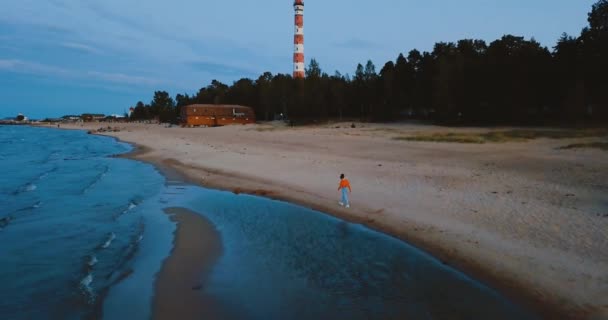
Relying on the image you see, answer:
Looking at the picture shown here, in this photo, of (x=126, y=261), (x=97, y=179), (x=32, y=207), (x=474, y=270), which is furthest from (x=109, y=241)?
(x=97, y=179)

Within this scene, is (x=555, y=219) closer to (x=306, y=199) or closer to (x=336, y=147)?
(x=306, y=199)

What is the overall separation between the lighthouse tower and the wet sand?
250 ft

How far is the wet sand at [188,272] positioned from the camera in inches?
338

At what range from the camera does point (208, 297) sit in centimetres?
925

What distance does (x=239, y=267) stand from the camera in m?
11.3

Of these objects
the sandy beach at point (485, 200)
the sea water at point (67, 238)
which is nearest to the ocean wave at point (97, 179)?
the sea water at point (67, 238)

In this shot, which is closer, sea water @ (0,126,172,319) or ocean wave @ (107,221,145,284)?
sea water @ (0,126,172,319)

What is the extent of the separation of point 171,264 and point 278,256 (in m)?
2.68

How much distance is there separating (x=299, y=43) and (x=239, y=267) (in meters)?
82.9

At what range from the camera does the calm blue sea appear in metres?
8.72

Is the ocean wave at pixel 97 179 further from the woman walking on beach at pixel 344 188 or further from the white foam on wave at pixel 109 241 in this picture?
the woman walking on beach at pixel 344 188

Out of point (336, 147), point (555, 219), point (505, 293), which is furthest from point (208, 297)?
point (336, 147)

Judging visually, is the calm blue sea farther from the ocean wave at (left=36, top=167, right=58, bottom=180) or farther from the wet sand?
the ocean wave at (left=36, top=167, right=58, bottom=180)

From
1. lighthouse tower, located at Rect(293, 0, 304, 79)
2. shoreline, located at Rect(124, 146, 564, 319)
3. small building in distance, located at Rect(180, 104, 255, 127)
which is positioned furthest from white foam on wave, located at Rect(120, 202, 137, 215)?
lighthouse tower, located at Rect(293, 0, 304, 79)
